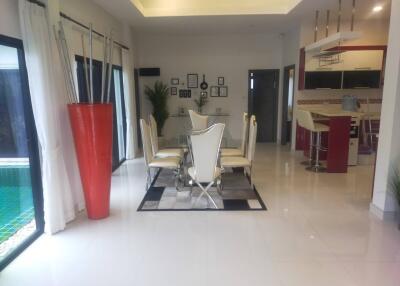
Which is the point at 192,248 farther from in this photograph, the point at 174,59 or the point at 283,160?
the point at 174,59

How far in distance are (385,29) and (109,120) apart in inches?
249

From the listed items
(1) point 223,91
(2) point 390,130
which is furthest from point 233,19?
(2) point 390,130

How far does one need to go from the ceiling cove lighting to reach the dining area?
2.41 meters

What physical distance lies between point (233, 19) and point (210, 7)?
1.82ft

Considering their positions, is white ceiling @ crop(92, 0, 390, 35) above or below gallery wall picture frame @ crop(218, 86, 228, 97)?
above

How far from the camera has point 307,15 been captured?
583 centimetres

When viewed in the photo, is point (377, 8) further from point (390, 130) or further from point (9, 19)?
Result: point (9, 19)

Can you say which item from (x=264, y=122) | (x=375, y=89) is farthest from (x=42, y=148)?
(x=375, y=89)

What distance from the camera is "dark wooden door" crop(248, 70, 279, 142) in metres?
7.98

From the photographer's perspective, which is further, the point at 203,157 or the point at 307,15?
the point at 307,15

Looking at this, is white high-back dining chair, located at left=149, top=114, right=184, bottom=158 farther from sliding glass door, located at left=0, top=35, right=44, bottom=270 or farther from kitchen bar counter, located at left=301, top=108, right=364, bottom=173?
kitchen bar counter, located at left=301, top=108, right=364, bottom=173

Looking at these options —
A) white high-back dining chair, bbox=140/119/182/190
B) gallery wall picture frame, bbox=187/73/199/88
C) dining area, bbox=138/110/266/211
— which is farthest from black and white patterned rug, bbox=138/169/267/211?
gallery wall picture frame, bbox=187/73/199/88

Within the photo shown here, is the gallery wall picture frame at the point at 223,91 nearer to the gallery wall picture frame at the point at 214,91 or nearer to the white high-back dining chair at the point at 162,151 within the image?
the gallery wall picture frame at the point at 214,91

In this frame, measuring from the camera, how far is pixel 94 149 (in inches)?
123
